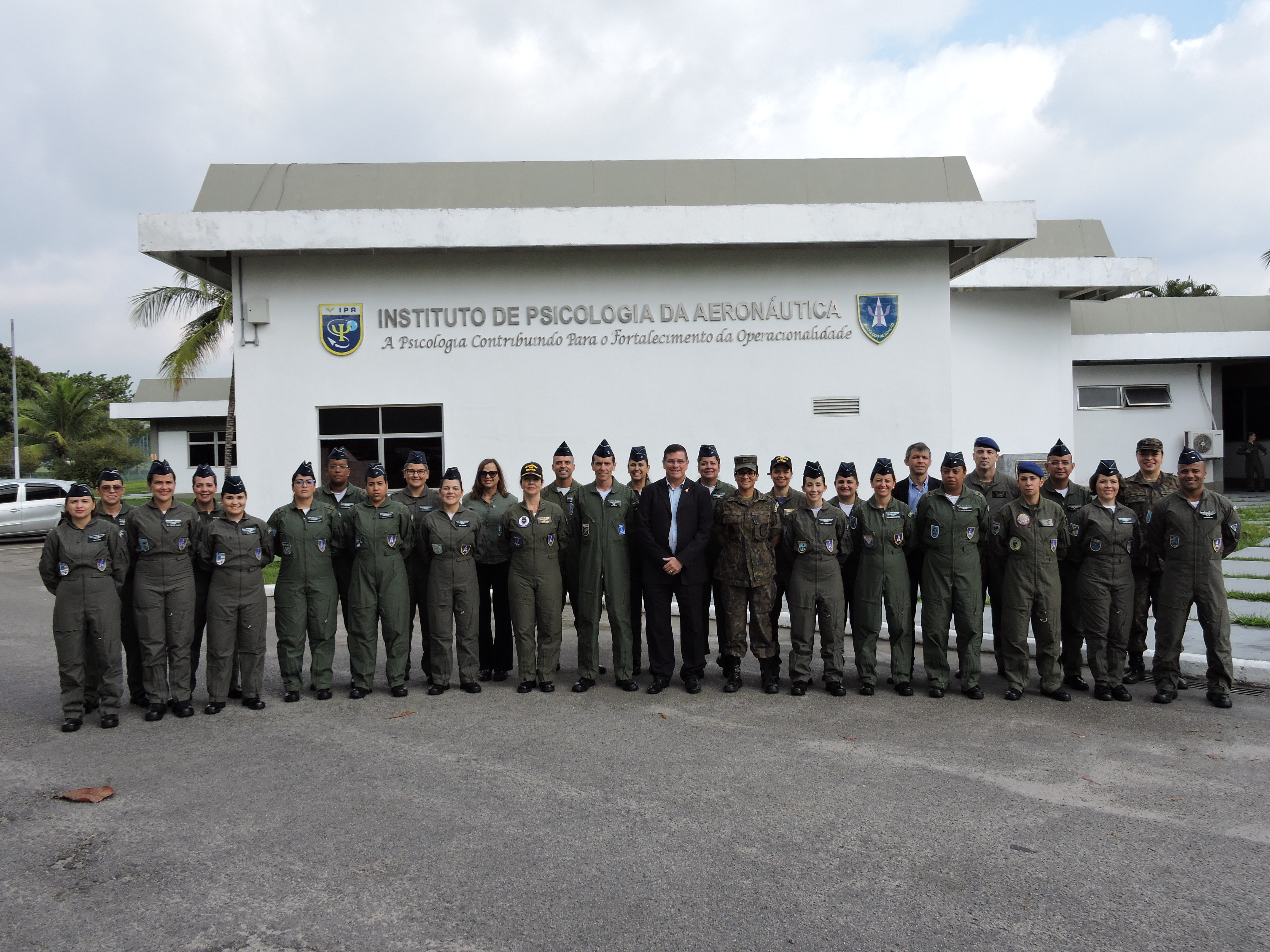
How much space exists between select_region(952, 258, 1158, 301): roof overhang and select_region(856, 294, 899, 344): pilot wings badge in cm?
348

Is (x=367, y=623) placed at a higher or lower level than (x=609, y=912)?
higher

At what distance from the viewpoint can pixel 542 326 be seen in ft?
42.3

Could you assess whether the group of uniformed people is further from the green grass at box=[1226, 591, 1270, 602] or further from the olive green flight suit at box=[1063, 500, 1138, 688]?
the green grass at box=[1226, 591, 1270, 602]

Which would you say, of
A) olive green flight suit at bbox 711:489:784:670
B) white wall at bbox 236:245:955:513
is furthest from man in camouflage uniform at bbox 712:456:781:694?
white wall at bbox 236:245:955:513

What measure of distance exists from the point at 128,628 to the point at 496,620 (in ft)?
8.54

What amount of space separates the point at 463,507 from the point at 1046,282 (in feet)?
43.2

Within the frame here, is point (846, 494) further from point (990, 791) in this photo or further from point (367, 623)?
point (367, 623)

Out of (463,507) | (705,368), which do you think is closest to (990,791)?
(463,507)

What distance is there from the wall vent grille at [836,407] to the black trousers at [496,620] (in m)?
7.17

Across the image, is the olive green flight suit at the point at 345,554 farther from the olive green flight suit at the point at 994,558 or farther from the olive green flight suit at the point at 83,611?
the olive green flight suit at the point at 994,558

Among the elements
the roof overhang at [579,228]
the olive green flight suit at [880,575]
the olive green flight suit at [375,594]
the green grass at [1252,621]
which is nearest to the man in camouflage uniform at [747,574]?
the olive green flight suit at [880,575]

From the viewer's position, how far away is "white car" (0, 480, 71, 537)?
730 inches

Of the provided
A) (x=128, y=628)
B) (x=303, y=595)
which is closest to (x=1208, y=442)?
(x=303, y=595)

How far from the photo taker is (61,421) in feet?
122
